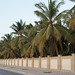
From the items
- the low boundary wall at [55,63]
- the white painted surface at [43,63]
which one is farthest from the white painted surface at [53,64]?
the white painted surface at [43,63]

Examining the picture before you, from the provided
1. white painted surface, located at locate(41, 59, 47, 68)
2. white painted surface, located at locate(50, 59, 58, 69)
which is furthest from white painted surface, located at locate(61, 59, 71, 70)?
white painted surface, located at locate(41, 59, 47, 68)

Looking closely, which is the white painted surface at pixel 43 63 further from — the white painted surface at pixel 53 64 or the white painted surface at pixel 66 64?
the white painted surface at pixel 66 64

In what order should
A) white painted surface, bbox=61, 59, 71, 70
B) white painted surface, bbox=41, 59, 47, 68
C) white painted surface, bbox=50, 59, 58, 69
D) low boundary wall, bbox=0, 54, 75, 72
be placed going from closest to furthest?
low boundary wall, bbox=0, 54, 75, 72, white painted surface, bbox=61, 59, 71, 70, white painted surface, bbox=50, 59, 58, 69, white painted surface, bbox=41, 59, 47, 68

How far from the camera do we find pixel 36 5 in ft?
92.9

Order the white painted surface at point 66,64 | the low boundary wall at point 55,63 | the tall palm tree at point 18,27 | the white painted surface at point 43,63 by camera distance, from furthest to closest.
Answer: the tall palm tree at point 18,27
the white painted surface at point 43,63
the white painted surface at point 66,64
the low boundary wall at point 55,63

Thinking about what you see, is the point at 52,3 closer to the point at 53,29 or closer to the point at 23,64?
the point at 53,29

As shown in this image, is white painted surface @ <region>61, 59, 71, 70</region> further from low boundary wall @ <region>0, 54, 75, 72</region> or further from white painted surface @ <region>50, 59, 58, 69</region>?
white painted surface @ <region>50, 59, 58, 69</region>

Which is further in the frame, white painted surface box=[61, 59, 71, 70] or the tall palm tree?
the tall palm tree

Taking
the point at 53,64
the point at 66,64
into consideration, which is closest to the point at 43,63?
the point at 53,64

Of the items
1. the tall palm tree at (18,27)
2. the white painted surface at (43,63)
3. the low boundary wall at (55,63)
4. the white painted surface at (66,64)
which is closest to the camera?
the low boundary wall at (55,63)

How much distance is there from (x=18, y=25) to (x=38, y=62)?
60.3 feet

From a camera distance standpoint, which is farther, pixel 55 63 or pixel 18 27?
pixel 18 27

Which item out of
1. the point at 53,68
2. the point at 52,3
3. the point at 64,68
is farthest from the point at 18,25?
Answer: the point at 64,68

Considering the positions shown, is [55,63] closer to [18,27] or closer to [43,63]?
[43,63]
